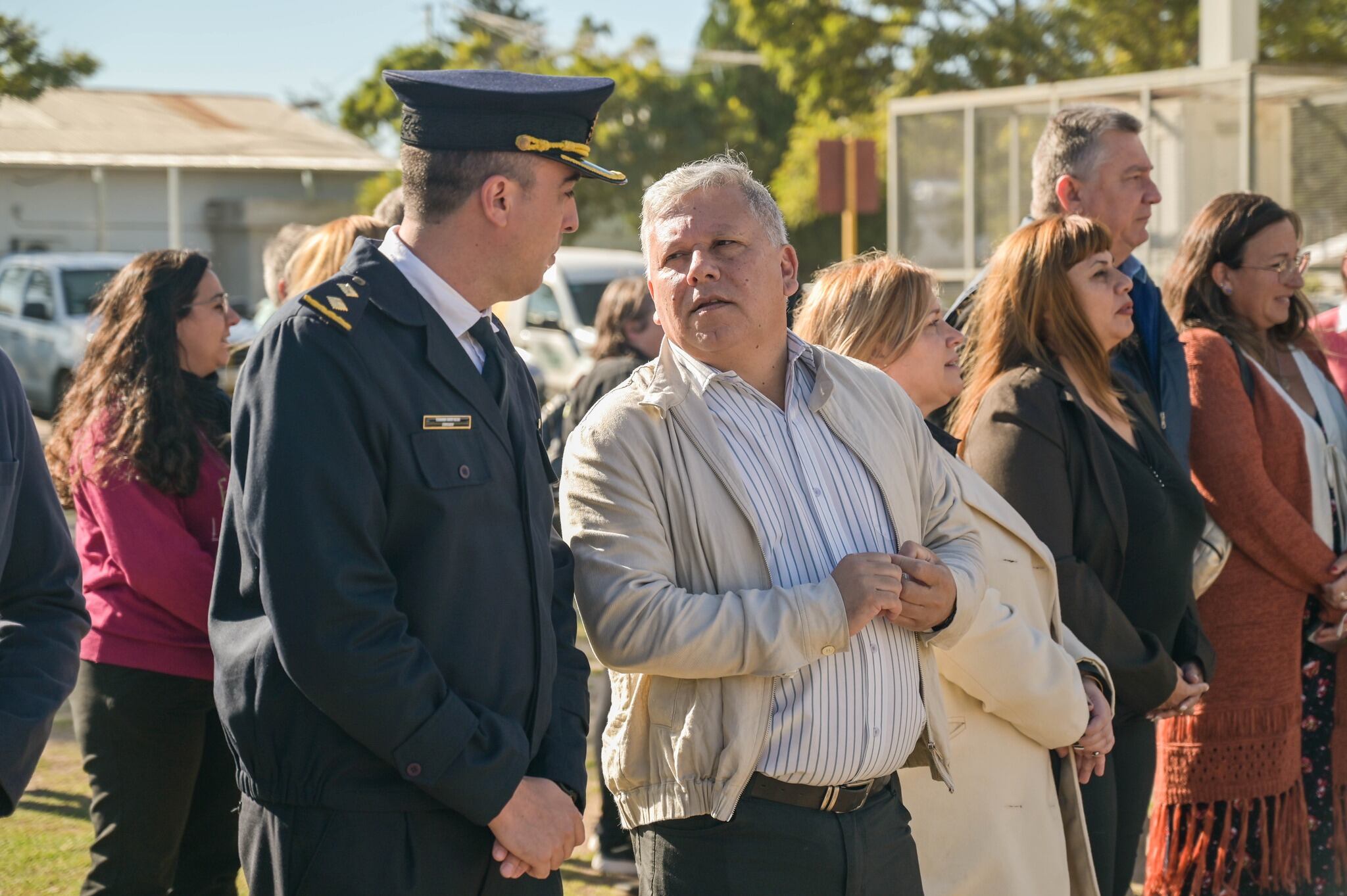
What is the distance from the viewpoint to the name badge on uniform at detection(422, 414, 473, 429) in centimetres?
225

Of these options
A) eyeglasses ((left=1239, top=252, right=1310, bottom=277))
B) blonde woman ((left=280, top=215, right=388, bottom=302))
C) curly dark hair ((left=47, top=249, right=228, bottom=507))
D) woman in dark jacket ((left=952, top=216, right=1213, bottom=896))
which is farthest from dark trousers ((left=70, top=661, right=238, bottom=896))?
eyeglasses ((left=1239, top=252, right=1310, bottom=277))

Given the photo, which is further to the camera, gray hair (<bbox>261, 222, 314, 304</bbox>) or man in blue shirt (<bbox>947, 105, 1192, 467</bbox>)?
gray hair (<bbox>261, 222, 314, 304</bbox>)

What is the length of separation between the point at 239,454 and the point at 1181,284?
3.48 meters

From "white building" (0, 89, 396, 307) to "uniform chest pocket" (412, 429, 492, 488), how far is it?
31.1 metres

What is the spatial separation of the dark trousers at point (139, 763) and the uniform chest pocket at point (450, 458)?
1666mm

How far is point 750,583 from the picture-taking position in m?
2.66

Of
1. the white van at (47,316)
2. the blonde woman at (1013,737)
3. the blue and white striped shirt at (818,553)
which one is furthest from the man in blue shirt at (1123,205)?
the white van at (47,316)

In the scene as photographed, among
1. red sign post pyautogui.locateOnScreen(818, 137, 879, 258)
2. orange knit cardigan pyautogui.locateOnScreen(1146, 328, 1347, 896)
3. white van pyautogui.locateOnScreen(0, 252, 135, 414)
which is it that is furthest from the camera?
white van pyautogui.locateOnScreen(0, 252, 135, 414)

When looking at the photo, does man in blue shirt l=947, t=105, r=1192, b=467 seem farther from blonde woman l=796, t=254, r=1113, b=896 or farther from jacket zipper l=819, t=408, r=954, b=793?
jacket zipper l=819, t=408, r=954, b=793

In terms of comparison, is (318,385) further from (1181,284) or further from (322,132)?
(322,132)

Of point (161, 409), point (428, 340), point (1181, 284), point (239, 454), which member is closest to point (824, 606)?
point (428, 340)

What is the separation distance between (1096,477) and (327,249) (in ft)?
7.46

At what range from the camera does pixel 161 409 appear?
11.8 feet

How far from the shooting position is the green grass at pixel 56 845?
4699 millimetres
